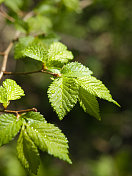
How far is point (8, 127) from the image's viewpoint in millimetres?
812

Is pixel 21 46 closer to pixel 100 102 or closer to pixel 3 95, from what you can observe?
pixel 3 95

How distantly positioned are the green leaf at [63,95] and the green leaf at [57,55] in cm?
12

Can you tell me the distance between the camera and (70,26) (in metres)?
3.15

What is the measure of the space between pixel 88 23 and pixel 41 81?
128cm

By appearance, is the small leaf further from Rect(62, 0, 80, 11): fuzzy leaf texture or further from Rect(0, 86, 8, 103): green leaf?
Rect(62, 0, 80, 11): fuzzy leaf texture

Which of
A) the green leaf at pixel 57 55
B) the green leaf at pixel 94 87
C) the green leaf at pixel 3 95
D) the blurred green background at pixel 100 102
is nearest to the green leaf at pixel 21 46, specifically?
the green leaf at pixel 57 55

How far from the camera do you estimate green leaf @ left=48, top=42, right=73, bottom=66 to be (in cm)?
100

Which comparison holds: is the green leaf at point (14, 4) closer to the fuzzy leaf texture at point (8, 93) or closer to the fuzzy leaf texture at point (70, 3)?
the fuzzy leaf texture at point (70, 3)

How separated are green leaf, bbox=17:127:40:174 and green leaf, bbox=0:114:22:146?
3 centimetres

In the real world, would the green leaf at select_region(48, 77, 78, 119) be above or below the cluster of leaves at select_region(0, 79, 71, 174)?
above

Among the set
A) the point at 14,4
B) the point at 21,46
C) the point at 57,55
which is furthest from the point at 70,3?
the point at 57,55

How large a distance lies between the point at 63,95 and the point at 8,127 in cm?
24

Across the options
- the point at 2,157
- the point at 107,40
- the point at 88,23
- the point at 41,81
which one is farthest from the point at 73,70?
the point at 107,40

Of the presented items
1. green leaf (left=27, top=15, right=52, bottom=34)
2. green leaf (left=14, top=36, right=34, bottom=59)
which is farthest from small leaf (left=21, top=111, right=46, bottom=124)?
green leaf (left=27, top=15, right=52, bottom=34)
